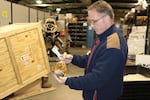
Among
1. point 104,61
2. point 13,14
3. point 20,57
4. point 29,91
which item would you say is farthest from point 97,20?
point 13,14

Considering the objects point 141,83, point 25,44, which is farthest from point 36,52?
point 141,83

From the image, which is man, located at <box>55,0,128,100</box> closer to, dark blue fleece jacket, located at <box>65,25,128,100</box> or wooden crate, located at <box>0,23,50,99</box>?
dark blue fleece jacket, located at <box>65,25,128,100</box>

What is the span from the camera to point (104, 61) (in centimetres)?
215

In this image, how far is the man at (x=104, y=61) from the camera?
7.06ft

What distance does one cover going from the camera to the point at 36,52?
A: 6.14 metres

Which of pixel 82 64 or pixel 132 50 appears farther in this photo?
pixel 132 50

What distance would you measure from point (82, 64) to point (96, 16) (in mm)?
746

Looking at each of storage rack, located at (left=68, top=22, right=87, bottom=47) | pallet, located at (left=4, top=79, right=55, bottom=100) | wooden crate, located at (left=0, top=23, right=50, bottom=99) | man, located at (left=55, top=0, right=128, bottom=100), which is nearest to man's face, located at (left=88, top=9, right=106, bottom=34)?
man, located at (left=55, top=0, right=128, bottom=100)

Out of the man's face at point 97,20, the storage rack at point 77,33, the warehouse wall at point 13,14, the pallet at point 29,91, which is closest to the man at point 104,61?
the man's face at point 97,20

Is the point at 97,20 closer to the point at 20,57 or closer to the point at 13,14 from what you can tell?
the point at 20,57

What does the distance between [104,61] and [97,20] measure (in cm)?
36

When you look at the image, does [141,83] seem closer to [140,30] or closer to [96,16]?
[140,30]

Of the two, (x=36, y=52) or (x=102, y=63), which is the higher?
(x=102, y=63)

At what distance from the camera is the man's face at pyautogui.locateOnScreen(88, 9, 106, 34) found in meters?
2.22
